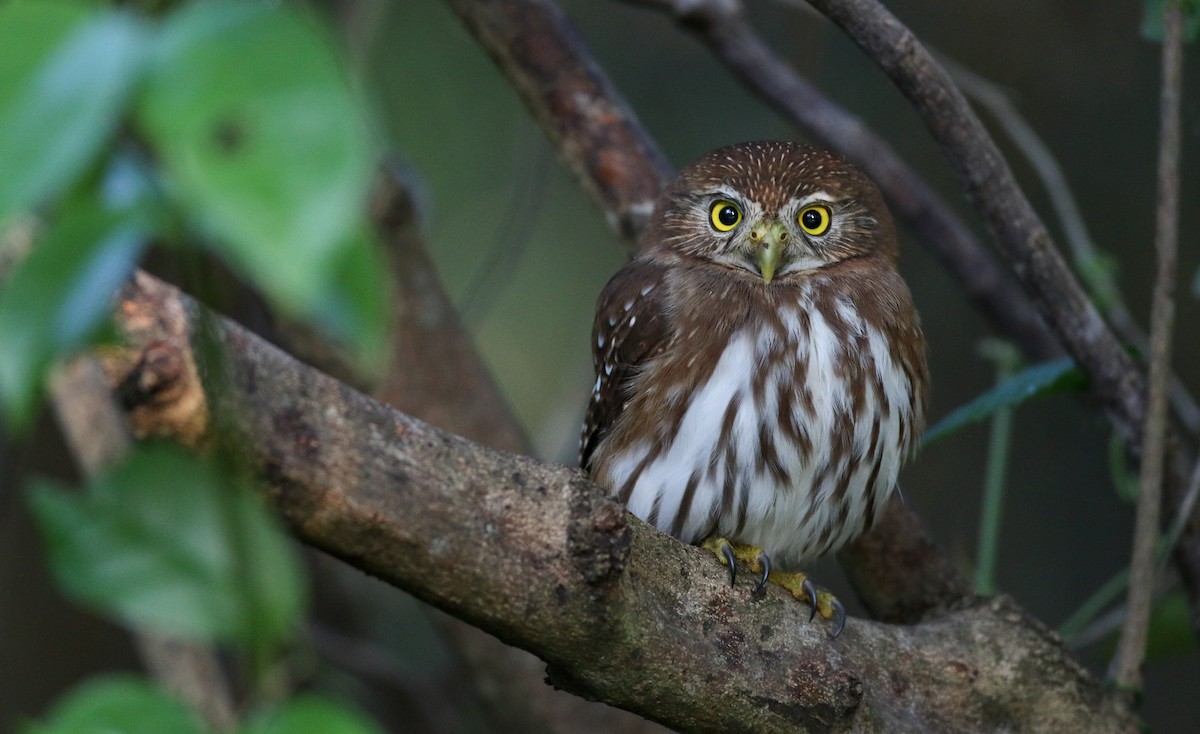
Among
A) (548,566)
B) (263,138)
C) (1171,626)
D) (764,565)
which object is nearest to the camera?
(263,138)

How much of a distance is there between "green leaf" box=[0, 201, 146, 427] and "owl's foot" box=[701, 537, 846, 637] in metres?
1.95

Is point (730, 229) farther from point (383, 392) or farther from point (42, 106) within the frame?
point (42, 106)

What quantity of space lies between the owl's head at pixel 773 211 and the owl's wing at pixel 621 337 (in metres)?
0.16

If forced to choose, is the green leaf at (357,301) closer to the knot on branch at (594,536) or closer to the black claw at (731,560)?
the knot on branch at (594,536)

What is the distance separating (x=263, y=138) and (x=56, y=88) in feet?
0.36

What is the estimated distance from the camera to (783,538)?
299cm

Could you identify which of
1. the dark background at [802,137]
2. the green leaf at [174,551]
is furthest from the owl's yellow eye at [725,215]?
the green leaf at [174,551]

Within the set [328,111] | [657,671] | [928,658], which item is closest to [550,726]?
[928,658]

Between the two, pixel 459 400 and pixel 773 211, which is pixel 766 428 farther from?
pixel 459 400

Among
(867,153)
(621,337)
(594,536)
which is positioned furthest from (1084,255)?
(594,536)

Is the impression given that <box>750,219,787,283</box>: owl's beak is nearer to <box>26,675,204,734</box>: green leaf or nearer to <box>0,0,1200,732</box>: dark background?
<box>0,0,1200,732</box>: dark background

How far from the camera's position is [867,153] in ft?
12.2

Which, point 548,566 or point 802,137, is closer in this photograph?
point 548,566

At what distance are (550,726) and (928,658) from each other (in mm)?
1636
